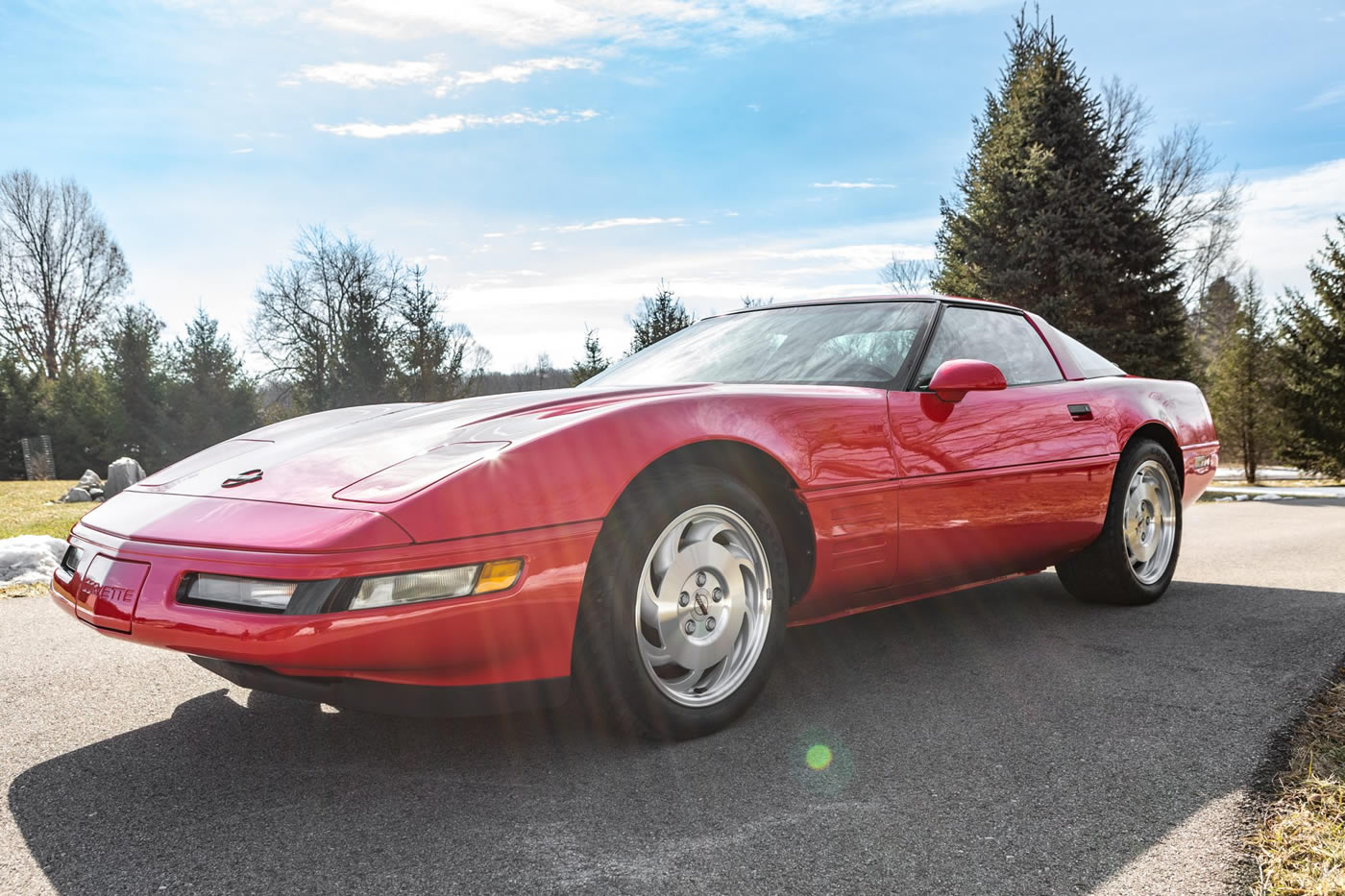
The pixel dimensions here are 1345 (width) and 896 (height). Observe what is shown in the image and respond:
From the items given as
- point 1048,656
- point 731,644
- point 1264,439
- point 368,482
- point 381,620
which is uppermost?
point 368,482

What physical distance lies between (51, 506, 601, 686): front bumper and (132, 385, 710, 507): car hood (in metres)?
0.20

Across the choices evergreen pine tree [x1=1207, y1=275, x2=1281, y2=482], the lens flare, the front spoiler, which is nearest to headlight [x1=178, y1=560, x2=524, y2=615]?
the front spoiler

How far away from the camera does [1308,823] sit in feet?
6.49

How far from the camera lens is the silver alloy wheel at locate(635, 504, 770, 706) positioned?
8.22 ft

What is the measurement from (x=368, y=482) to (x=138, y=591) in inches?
22.3

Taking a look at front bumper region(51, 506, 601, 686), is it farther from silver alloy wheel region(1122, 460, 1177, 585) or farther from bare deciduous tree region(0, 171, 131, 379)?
bare deciduous tree region(0, 171, 131, 379)

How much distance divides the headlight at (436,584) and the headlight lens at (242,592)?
0.50 feet

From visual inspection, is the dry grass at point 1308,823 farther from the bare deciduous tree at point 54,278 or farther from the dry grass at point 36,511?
the bare deciduous tree at point 54,278

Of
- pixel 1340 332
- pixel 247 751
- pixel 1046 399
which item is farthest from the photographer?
pixel 1340 332

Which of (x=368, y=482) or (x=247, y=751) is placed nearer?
(x=368, y=482)

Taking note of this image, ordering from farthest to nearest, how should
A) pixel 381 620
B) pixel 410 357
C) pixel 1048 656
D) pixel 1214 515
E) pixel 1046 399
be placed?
pixel 410 357, pixel 1214 515, pixel 1046 399, pixel 1048 656, pixel 381 620

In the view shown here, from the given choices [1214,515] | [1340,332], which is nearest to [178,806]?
[1214,515]

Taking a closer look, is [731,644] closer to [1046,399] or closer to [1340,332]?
[1046,399]

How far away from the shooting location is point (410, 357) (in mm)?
36906
